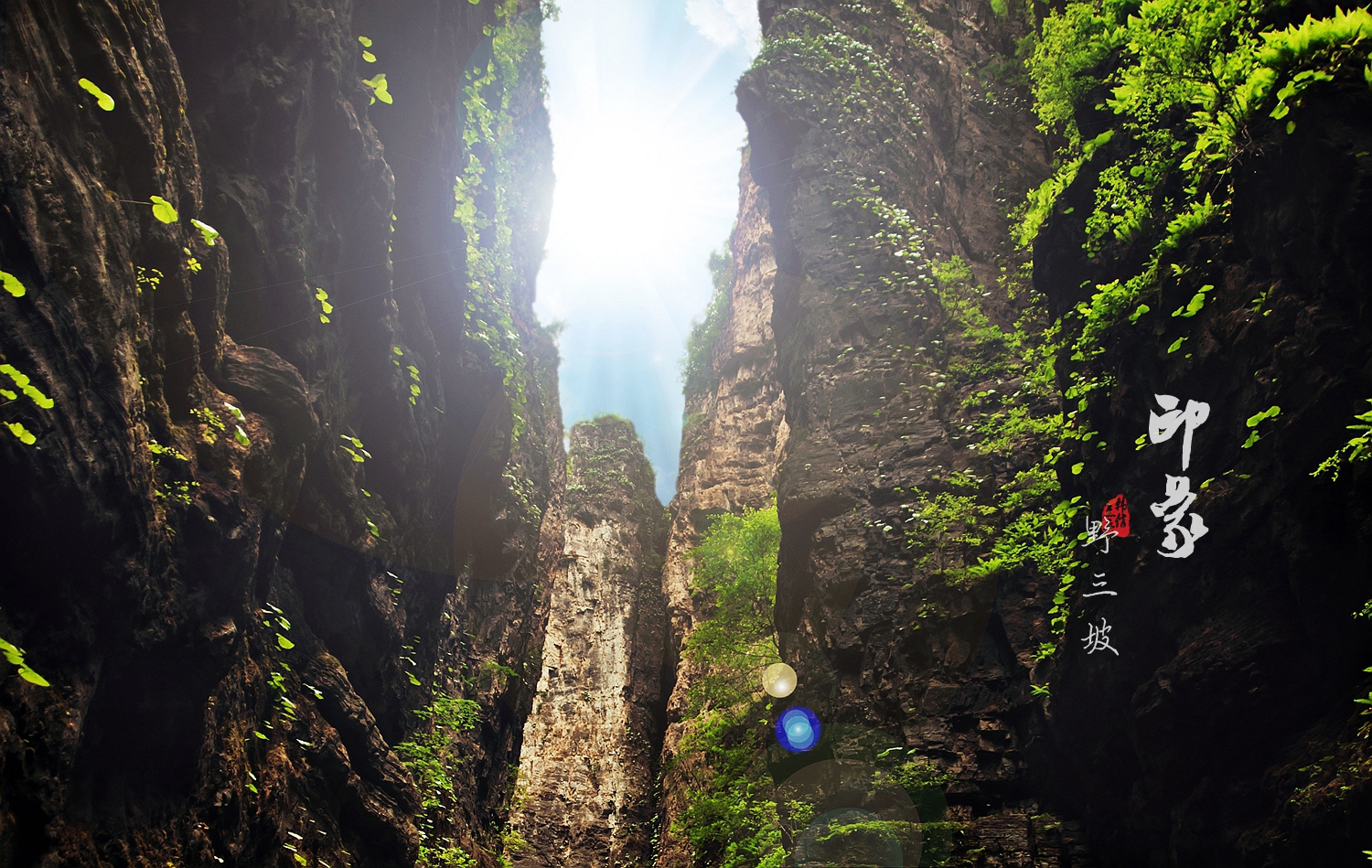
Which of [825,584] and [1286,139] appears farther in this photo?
[825,584]

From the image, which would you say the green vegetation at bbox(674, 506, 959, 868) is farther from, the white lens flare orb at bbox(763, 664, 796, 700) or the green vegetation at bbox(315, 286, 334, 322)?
the green vegetation at bbox(315, 286, 334, 322)

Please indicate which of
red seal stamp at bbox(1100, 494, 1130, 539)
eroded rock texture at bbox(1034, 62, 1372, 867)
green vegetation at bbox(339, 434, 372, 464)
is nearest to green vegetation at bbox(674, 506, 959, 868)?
eroded rock texture at bbox(1034, 62, 1372, 867)

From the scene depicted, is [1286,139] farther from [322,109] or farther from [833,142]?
[833,142]

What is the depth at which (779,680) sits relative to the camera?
40.6 ft

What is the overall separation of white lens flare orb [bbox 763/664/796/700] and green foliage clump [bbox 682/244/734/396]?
A: 13430 mm

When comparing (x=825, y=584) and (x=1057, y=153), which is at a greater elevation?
(x=1057, y=153)

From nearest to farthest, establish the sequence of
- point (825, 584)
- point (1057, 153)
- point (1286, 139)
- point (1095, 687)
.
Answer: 1. point (1286, 139)
2. point (1095, 687)
3. point (825, 584)
4. point (1057, 153)

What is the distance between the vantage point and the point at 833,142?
1330 centimetres

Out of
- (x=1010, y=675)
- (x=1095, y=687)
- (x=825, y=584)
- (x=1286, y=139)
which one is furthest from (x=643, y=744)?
(x=1286, y=139)

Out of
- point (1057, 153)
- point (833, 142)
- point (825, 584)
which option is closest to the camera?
point (825, 584)

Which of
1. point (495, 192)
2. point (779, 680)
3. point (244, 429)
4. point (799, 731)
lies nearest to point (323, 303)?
point (244, 429)

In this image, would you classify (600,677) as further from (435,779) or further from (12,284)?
(12,284)

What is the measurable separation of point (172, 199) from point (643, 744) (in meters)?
17.1

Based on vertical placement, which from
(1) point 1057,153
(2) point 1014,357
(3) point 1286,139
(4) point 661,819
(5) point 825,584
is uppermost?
(1) point 1057,153
